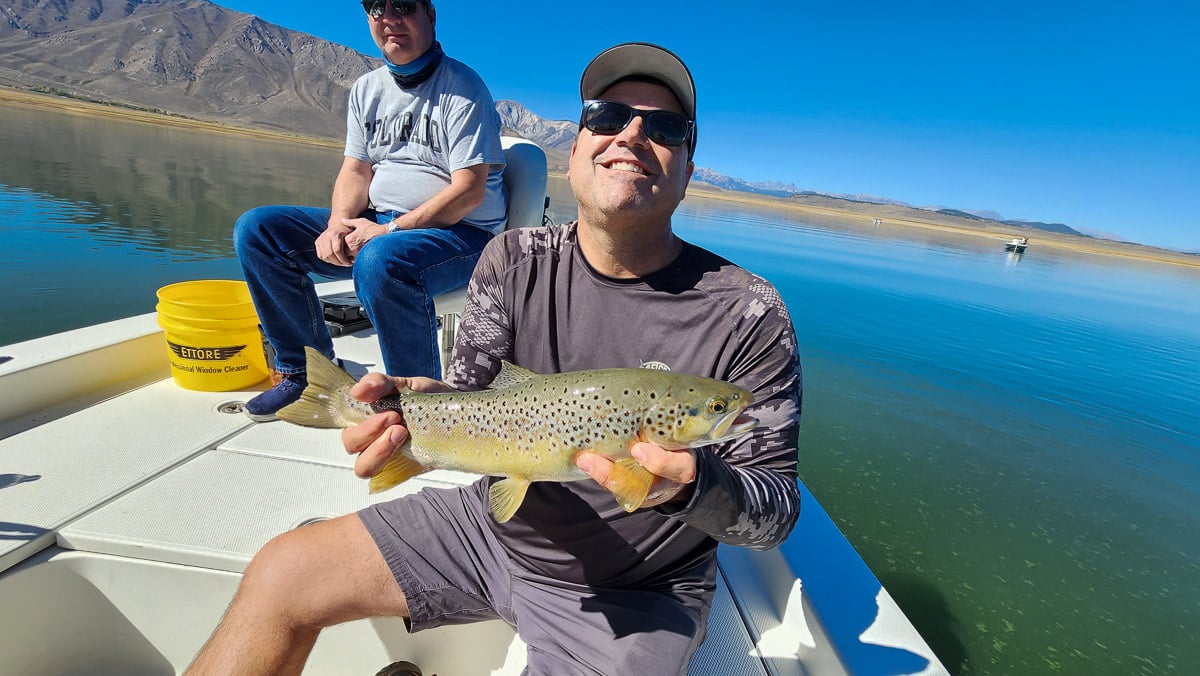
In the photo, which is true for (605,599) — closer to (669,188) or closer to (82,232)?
(669,188)

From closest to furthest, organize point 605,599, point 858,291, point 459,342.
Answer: point 605,599
point 459,342
point 858,291

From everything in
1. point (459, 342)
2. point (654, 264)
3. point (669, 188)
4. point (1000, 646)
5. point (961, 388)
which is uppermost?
point (669, 188)

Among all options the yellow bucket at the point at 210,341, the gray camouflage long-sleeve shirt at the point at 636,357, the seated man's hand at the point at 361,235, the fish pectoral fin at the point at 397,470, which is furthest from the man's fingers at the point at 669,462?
the yellow bucket at the point at 210,341

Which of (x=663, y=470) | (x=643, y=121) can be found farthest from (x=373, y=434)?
(x=643, y=121)

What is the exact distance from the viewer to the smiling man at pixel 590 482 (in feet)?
7.15

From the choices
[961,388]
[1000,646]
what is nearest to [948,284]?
[961,388]

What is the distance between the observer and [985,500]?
7074mm

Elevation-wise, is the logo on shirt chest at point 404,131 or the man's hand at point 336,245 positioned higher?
A: the logo on shirt chest at point 404,131

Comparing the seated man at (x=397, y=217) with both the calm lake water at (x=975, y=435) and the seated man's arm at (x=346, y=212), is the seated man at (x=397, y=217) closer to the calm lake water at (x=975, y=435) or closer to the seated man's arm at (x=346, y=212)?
the seated man's arm at (x=346, y=212)

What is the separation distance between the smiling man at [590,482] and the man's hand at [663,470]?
5cm

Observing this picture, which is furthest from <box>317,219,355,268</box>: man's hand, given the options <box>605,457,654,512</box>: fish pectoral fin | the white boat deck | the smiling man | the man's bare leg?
<box>605,457,654,512</box>: fish pectoral fin

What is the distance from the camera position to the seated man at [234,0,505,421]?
3.78 m

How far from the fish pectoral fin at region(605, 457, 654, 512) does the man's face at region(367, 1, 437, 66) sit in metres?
3.70

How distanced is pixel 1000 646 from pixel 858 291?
18.3m
